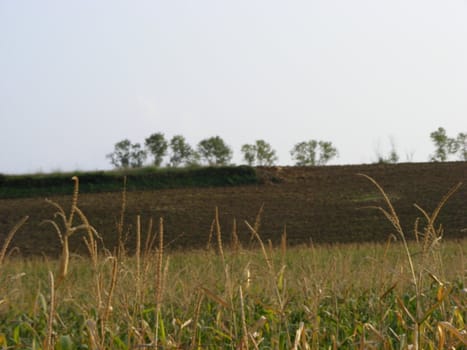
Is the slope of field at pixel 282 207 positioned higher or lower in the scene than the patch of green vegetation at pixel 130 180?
lower

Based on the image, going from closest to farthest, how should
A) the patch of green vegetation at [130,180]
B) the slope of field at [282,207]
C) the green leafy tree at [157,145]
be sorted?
the slope of field at [282,207], the patch of green vegetation at [130,180], the green leafy tree at [157,145]

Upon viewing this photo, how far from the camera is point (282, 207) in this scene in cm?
2200

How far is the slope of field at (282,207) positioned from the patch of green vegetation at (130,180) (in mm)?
1047

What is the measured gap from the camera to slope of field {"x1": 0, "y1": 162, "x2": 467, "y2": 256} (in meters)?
18.9

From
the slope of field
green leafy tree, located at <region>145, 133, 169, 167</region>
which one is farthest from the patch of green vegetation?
green leafy tree, located at <region>145, 133, 169, 167</region>

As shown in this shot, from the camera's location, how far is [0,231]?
19.8m

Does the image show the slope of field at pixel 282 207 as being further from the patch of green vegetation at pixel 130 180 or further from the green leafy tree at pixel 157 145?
the green leafy tree at pixel 157 145

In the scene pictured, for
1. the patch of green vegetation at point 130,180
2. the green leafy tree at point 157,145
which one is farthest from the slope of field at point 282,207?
the green leafy tree at point 157,145

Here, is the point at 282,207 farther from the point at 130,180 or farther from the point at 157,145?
the point at 157,145

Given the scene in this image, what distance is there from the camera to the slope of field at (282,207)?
18.9 meters

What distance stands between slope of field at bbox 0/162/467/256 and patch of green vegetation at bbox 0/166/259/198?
41.2 inches

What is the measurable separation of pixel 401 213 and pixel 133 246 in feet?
23.4

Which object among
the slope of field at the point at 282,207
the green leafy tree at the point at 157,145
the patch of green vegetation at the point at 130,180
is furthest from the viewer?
the green leafy tree at the point at 157,145

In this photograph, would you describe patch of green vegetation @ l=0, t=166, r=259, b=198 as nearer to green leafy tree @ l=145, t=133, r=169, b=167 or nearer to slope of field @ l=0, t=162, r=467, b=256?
slope of field @ l=0, t=162, r=467, b=256
